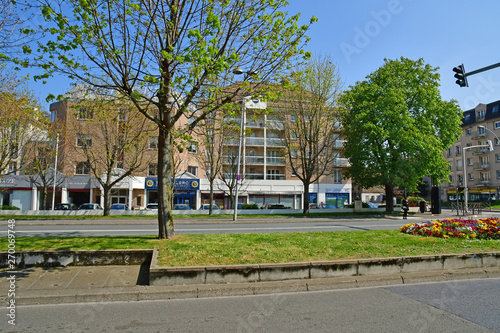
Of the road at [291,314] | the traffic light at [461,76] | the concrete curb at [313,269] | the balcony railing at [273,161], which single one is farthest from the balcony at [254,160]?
the road at [291,314]

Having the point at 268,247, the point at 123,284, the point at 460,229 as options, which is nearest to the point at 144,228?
the point at 268,247

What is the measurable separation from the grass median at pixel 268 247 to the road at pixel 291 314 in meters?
1.20

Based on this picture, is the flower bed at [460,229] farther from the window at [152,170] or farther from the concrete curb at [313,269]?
the window at [152,170]

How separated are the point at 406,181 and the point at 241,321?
2619cm

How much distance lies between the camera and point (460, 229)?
32.4 ft

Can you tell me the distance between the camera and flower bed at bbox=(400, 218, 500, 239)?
9.68 meters

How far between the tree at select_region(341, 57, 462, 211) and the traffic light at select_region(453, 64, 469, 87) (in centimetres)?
1316

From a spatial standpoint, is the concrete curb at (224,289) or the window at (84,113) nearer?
the concrete curb at (224,289)

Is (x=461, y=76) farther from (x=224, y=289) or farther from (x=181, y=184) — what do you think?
(x=181, y=184)

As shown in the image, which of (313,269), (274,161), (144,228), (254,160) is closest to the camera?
(313,269)

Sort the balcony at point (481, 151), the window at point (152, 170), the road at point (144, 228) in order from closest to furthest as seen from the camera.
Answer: the road at point (144, 228), the window at point (152, 170), the balcony at point (481, 151)

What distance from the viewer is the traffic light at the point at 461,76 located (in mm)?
12734

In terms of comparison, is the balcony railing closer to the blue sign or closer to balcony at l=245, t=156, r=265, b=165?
balcony at l=245, t=156, r=265, b=165

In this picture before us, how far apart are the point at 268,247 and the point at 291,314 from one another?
306 centimetres
